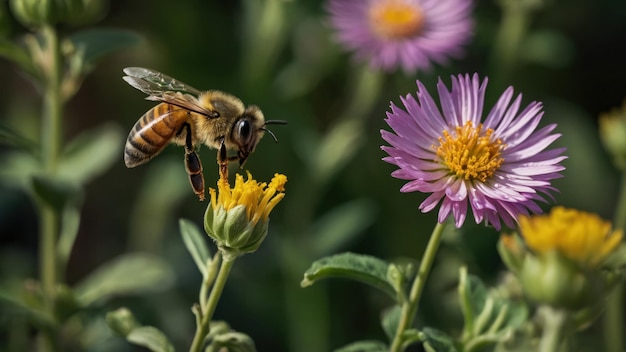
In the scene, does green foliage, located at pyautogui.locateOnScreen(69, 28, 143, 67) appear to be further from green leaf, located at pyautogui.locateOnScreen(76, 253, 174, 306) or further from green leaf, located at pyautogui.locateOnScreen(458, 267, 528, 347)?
green leaf, located at pyautogui.locateOnScreen(458, 267, 528, 347)

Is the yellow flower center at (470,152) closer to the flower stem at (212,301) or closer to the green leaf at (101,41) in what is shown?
the flower stem at (212,301)

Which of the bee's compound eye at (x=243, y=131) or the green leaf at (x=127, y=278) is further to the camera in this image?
the green leaf at (x=127, y=278)

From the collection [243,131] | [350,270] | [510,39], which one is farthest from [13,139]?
[510,39]

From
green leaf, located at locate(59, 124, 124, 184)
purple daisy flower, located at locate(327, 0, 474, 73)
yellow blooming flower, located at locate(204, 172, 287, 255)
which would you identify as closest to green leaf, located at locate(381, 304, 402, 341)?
yellow blooming flower, located at locate(204, 172, 287, 255)

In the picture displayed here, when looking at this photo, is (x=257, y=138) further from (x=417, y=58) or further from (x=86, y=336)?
(x=417, y=58)

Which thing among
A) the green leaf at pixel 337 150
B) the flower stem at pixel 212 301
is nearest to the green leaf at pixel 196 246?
the flower stem at pixel 212 301

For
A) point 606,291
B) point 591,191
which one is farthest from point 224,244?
point 591,191

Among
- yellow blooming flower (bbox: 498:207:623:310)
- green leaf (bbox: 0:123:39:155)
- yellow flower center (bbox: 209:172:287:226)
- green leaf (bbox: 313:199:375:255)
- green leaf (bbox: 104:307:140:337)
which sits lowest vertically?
green leaf (bbox: 104:307:140:337)
